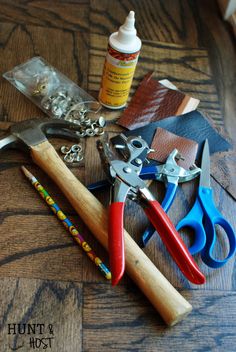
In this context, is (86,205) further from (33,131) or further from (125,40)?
(125,40)

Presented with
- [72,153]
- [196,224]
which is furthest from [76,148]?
[196,224]

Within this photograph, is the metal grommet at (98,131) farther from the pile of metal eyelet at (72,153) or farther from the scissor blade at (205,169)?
the scissor blade at (205,169)

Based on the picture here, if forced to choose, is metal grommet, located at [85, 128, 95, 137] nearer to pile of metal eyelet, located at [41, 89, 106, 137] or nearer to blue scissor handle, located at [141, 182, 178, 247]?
pile of metal eyelet, located at [41, 89, 106, 137]

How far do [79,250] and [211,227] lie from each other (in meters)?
0.20

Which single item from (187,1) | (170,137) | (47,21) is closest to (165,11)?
(187,1)

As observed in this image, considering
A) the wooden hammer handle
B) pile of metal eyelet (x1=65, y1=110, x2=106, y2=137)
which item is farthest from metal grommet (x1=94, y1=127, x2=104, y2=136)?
the wooden hammer handle

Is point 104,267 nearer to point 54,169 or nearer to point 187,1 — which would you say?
point 54,169

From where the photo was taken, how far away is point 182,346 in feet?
1.85

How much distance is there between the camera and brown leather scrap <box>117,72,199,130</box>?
778 mm

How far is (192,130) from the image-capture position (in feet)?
2.57

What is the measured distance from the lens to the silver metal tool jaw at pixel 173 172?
0.68 m

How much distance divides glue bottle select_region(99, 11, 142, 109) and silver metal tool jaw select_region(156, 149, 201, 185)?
0.48ft

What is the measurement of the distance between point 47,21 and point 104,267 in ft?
1.81

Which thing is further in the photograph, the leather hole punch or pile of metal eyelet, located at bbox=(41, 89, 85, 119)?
pile of metal eyelet, located at bbox=(41, 89, 85, 119)
